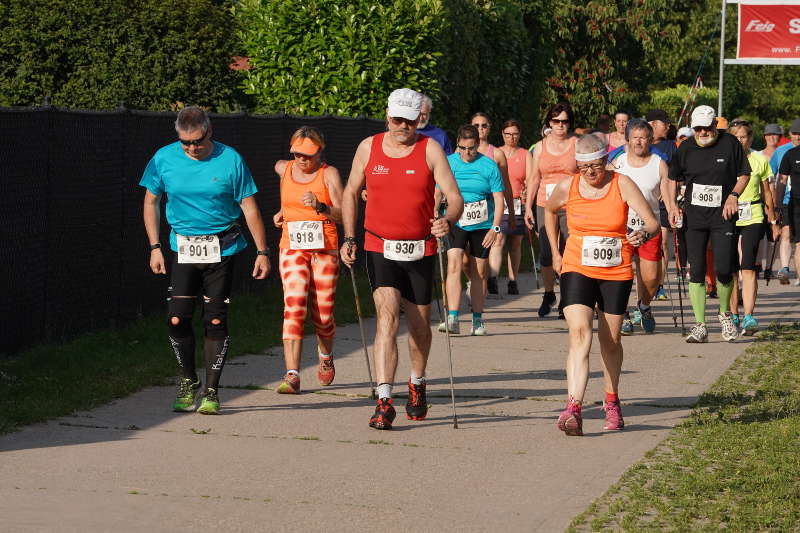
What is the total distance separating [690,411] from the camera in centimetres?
987

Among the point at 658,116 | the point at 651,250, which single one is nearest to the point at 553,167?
the point at 651,250

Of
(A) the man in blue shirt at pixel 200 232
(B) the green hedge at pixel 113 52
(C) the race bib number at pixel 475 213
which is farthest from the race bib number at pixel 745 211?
(B) the green hedge at pixel 113 52

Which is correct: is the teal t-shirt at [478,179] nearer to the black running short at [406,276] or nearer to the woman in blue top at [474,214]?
the woman in blue top at [474,214]

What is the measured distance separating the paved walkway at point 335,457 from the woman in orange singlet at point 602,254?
A: 1.70ft

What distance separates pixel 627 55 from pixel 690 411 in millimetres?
34394

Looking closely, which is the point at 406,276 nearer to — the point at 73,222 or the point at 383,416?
the point at 383,416

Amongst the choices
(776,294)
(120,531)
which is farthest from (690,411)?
(776,294)

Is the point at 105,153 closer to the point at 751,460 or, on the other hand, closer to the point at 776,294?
the point at 751,460

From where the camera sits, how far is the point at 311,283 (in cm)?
1071

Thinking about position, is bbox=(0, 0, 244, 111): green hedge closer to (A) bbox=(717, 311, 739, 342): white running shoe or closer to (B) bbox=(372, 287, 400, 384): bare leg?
(A) bbox=(717, 311, 739, 342): white running shoe

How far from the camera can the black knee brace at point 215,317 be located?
31.4 ft

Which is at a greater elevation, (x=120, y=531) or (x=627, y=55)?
(x=627, y=55)

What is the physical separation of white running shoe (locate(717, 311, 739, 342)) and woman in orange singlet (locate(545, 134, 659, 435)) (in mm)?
4462

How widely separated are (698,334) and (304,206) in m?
4.49
